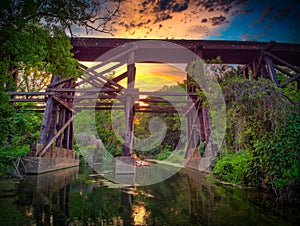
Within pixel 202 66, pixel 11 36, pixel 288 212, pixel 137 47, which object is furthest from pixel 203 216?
pixel 137 47

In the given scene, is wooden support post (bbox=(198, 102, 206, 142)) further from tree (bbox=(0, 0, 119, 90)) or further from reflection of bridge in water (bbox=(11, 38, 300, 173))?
tree (bbox=(0, 0, 119, 90))

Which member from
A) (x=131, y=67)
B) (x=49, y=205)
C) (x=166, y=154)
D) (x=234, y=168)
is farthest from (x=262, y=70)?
(x=166, y=154)

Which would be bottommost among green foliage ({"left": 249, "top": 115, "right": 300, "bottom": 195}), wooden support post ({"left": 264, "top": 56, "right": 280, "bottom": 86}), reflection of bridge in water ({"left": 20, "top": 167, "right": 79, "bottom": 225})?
reflection of bridge in water ({"left": 20, "top": 167, "right": 79, "bottom": 225})

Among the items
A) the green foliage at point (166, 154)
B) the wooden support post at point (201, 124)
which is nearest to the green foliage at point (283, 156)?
the wooden support post at point (201, 124)

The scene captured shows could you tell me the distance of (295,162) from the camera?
17.5 ft

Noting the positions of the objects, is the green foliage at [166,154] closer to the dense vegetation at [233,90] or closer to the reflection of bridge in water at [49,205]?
the dense vegetation at [233,90]

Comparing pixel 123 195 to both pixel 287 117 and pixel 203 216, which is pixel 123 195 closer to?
pixel 203 216

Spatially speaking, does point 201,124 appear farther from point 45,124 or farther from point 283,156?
point 283,156

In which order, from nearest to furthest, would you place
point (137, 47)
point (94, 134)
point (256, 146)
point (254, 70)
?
point (256, 146), point (137, 47), point (254, 70), point (94, 134)

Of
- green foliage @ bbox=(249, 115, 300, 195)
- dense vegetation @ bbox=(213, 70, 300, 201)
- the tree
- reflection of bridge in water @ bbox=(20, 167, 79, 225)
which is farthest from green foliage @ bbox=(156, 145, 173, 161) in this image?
the tree

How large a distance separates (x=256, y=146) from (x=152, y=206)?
3.38 m

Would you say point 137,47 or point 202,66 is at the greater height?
point 137,47

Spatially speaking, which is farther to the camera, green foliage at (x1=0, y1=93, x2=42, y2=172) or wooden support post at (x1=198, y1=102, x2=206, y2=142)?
wooden support post at (x1=198, y1=102, x2=206, y2=142)

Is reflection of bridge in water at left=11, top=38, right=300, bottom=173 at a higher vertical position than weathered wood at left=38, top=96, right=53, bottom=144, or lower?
higher
